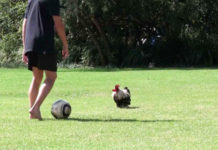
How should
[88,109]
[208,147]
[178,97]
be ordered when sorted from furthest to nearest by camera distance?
[178,97] < [88,109] < [208,147]

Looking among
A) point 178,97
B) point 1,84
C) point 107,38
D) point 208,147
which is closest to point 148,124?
point 208,147

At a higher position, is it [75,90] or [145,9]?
[145,9]

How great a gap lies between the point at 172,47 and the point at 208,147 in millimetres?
27608

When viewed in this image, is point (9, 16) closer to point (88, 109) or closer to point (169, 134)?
point (88, 109)

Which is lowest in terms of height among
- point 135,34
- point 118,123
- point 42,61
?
point 118,123

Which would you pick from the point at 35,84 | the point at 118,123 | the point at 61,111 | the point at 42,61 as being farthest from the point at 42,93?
the point at 118,123

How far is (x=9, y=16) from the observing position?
34625 millimetres

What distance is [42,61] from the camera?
927cm

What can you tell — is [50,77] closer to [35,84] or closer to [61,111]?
[35,84]

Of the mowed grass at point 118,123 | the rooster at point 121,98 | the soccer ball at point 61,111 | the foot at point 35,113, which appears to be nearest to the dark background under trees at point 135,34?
the mowed grass at point 118,123

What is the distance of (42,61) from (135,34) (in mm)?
25655

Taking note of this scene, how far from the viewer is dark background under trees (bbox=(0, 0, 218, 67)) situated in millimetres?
31594

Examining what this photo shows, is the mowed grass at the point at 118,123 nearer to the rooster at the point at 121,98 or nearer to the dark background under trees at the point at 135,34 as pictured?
the rooster at the point at 121,98

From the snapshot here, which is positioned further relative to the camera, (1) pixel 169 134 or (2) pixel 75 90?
(2) pixel 75 90
